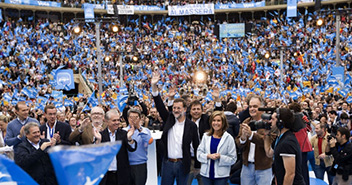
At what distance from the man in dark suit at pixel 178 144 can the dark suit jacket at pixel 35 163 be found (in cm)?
160

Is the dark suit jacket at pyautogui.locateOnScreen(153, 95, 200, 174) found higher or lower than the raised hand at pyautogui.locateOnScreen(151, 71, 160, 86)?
lower

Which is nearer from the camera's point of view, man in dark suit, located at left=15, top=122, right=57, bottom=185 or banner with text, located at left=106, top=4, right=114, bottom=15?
man in dark suit, located at left=15, top=122, right=57, bottom=185

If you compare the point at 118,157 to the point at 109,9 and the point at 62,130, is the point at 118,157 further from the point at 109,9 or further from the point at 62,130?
the point at 109,9

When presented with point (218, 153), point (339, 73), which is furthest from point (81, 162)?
point (339, 73)

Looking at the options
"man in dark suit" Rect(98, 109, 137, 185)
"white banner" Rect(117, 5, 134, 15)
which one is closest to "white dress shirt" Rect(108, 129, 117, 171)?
"man in dark suit" Rect(98, 109, 137, 185)

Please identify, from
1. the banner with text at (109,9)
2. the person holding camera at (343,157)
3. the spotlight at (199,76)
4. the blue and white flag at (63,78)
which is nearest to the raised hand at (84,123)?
the person holding camera at (343,157)

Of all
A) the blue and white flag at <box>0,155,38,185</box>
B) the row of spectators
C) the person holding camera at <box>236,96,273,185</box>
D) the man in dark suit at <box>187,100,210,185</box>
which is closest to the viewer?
the blue and white flag at <box>0,155,38,185</box>

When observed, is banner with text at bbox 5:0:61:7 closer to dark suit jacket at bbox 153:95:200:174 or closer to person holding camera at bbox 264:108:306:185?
dark suit jacket at bbox 153:95:200:174

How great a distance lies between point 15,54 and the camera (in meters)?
27.2

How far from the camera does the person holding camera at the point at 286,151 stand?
14.0ft

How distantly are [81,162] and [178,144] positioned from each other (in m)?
3.29

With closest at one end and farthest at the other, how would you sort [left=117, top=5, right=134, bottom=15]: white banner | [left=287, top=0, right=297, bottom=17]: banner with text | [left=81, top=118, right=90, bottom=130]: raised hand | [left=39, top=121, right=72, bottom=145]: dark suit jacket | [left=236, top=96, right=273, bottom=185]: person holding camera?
1. [left=236, top=96, right=273, bottom=185]: person holding camera
2. [left=81, top=118, right=90, bottom=130]: raised hand
3. [left=39, top=121, right=72, bottom=145]: dark suit jacket
4. [left=287, top=0, right=297, bottom=17]: banner with text
5. [left=117, top=5, right=134, bottom=15]: white banner

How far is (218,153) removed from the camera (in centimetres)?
541

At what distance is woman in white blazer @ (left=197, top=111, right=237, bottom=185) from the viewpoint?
5.43 m
